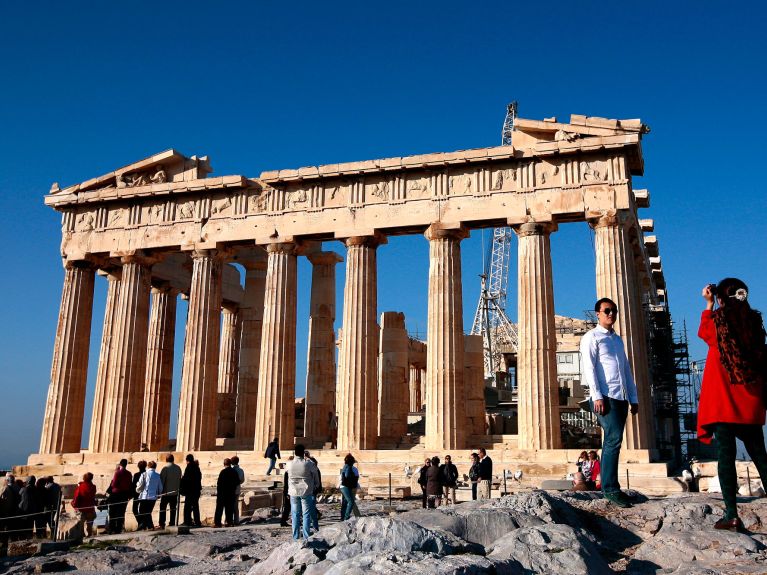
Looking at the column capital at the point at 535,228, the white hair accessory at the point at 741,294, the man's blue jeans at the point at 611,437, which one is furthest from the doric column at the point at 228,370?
the white hair accessory at the point at 741,294

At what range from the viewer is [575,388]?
137ft

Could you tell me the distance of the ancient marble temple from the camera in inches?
1104

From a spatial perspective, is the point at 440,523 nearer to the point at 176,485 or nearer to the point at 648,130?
the point at 176,485

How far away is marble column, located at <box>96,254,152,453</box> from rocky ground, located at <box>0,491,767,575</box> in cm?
2730

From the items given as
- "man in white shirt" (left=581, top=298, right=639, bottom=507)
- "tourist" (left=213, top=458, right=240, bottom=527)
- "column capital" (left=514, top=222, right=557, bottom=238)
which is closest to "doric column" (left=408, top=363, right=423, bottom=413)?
"column capital" (left=514, top=222, right=557, bottom=238)

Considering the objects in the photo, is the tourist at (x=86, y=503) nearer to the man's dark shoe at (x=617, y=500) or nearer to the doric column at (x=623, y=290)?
the man's dark shoe at (x=617, y=500)

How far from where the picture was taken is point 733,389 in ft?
24.3

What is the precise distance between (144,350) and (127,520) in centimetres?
1649

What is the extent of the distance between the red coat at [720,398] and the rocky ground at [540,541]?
1.03 metres

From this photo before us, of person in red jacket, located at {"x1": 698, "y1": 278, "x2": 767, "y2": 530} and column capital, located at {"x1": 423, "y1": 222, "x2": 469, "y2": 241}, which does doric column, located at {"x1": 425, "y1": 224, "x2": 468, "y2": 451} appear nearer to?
column capital, located at {"x1": 423, "y1": 222, "x2": 469, "y2": 241}

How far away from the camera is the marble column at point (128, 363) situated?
1299 inches

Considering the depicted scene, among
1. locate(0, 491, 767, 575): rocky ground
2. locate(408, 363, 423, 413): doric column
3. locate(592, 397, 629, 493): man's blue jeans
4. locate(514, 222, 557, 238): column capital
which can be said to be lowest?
locate(0, 491, 767, 575): rocky ground

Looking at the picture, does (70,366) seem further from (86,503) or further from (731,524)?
(731,524)

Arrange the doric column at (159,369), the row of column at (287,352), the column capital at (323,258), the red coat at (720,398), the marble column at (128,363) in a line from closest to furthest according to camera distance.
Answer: the red coat at (720,398) < the row of column at (287,352) < the marble column at (128,363) < the doric column at (159,369) < the column capital at (323,258)
